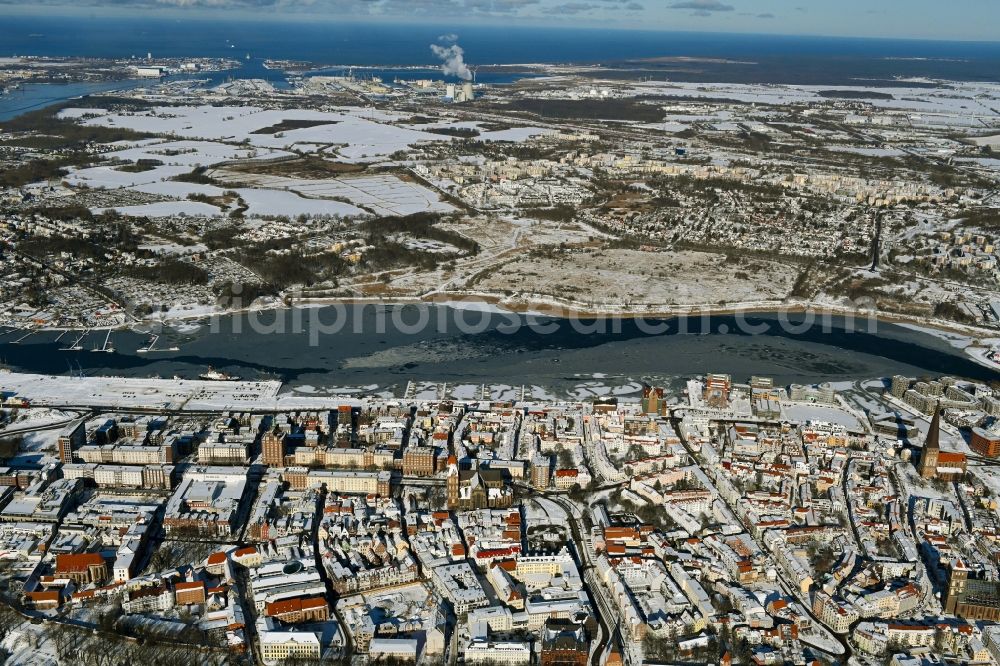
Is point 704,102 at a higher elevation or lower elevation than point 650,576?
higher

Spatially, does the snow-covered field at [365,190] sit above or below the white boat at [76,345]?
above

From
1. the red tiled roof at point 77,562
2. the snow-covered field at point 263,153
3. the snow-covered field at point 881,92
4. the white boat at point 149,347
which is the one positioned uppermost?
the snow-covered field at point 881,92

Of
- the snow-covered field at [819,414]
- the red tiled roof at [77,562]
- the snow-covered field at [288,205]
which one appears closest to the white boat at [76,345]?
the red tiled roof at [77,562]

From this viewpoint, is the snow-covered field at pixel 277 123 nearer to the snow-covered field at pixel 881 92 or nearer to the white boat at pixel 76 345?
the white boat at pixel 76 345

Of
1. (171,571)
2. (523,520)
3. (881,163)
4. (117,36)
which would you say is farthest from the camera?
(117,36)

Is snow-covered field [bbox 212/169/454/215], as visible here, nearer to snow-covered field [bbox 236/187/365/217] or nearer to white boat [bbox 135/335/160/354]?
snow-covered field [bbox 236/187/365/217]

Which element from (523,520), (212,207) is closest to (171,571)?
(523,520)

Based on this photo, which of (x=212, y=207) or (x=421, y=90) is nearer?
(x=212, y=207)

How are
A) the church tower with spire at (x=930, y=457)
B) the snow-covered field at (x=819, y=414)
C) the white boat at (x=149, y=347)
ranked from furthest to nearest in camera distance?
the white boat at (x=149, y=347)
the snow-covered field at (x=819, y=414)
the church tower with spire at (x=930, y=457)

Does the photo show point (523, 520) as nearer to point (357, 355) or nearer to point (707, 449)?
point (707, 449)

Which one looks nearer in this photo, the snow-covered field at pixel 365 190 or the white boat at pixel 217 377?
the white boat at pixel 217 377

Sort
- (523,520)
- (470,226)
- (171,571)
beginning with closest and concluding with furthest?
1. (171,571)
2. (523,520)
3. (470,226)
